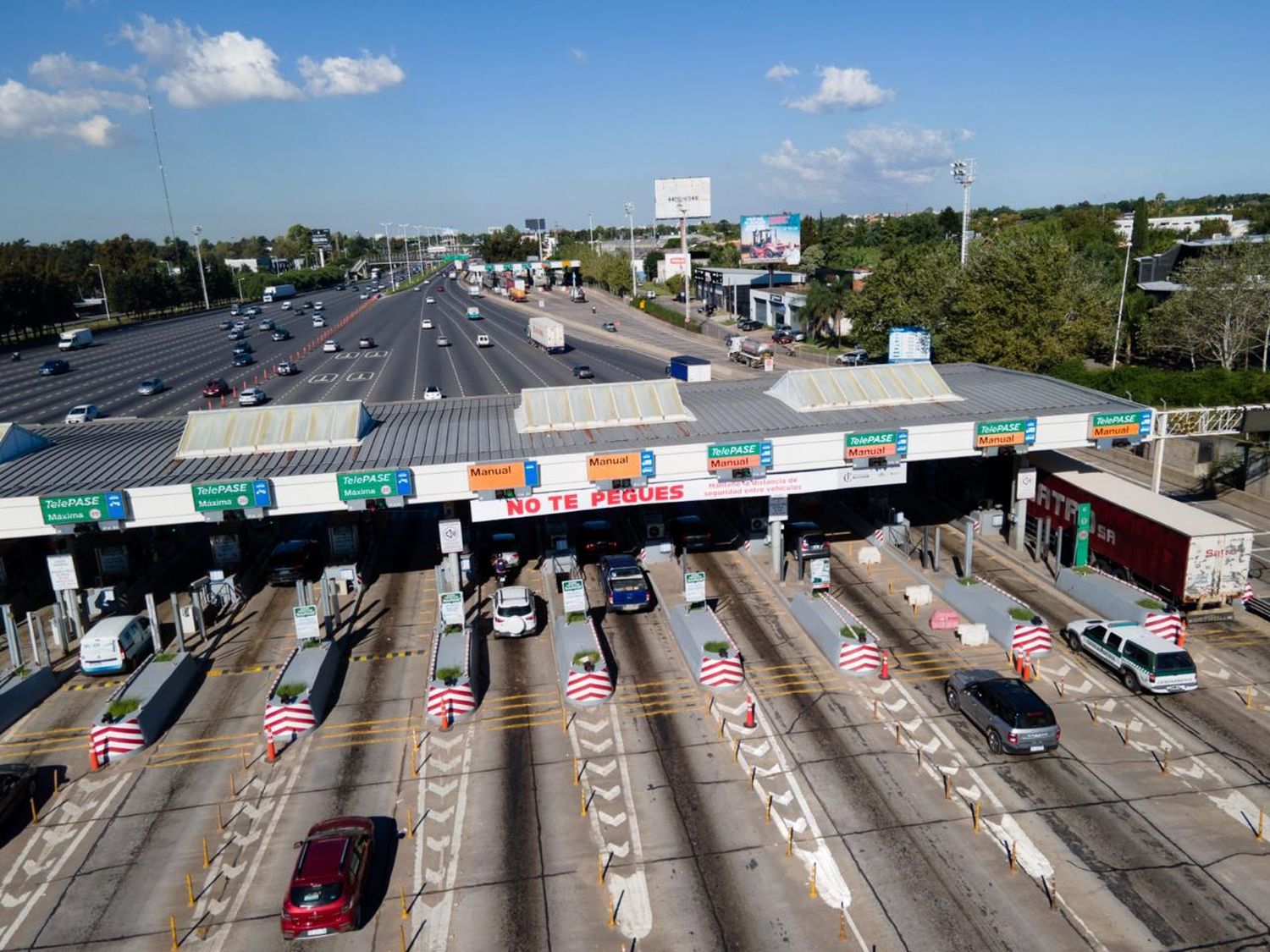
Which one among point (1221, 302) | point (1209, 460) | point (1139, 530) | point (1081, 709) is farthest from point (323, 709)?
point (1221, 302)

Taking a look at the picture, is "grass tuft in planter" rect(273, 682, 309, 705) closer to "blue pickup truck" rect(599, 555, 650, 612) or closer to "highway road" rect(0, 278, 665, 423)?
"blue pickup truck" rect(599, 555, 650, 612)

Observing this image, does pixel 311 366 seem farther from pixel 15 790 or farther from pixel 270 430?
pixel 15 790

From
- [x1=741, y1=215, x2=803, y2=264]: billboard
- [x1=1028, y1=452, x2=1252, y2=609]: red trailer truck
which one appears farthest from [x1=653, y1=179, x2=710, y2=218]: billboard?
[x1=1028, y1=452, x2=1252, y2=609]: red trailer truck

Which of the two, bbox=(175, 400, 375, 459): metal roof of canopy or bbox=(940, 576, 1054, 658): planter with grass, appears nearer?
bbox=(940, 576, 1054, 658): planter with grass

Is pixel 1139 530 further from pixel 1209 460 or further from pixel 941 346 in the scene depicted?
pixel 941 346

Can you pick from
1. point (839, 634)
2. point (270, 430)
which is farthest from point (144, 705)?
point (839, 634)
